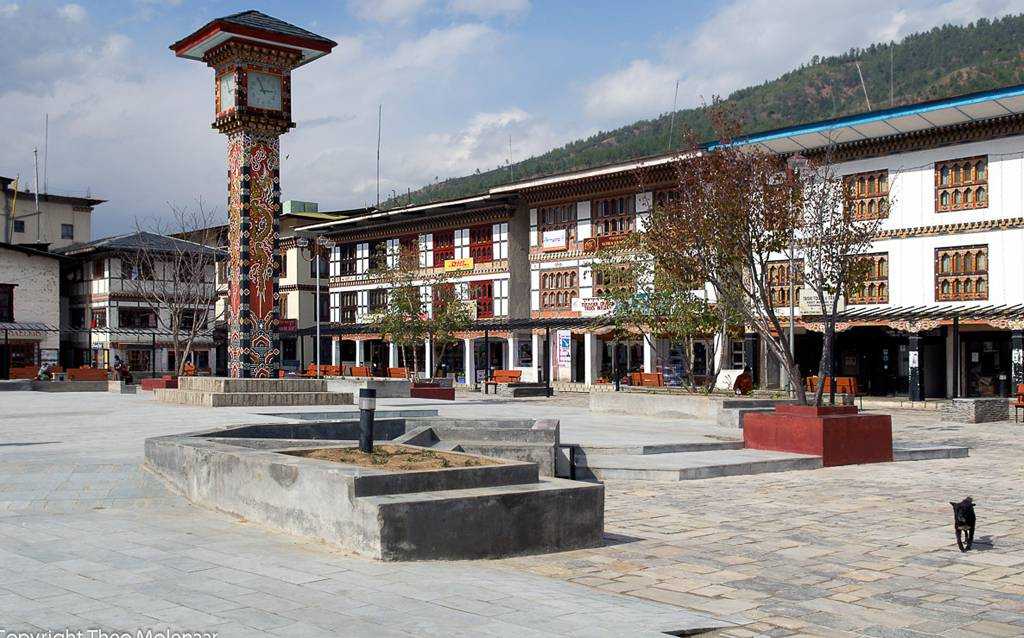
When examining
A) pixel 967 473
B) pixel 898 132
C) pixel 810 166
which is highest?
pixel 898 132

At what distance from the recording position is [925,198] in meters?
35.0

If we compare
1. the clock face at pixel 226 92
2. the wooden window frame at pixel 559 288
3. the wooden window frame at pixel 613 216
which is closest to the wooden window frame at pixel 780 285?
the wooden window frame at pixel 613 216

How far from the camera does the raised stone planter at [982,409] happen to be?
947 inches

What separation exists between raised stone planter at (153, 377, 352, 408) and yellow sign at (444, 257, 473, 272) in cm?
2783

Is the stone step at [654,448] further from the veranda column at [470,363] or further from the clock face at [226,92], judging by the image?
the veranda column at [470,363]

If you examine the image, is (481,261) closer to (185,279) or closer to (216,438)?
(185,279)

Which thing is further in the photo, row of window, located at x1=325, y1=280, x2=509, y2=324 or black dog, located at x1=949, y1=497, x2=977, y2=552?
row of window, located at x1=325, y1=280, x2=509, y2=324

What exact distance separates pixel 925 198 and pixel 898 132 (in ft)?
7.82

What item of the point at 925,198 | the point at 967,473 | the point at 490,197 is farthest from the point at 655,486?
the point at 490,197

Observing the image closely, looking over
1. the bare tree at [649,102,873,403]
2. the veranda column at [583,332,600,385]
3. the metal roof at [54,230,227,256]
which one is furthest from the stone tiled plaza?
the metal roof at [54,230,227,256]

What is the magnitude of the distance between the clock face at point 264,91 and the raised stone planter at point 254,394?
21.7 ft

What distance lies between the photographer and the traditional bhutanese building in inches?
1299

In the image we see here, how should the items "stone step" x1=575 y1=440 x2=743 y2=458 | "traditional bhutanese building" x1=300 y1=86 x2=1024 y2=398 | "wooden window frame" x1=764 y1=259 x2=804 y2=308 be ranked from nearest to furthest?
"stone step" x1=575 y1=440 x2=743 y2=458, "traditional bhutanese building" x1=300 y1=86 x2=1024 y2=398, "wooden window frame" x1=764 y1=259 x2=804 y2=308

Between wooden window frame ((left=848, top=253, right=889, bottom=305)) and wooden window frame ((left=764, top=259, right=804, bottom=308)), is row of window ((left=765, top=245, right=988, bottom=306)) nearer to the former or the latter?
wooden window frame ((left=848, top=253, right=889, bottom=305))
